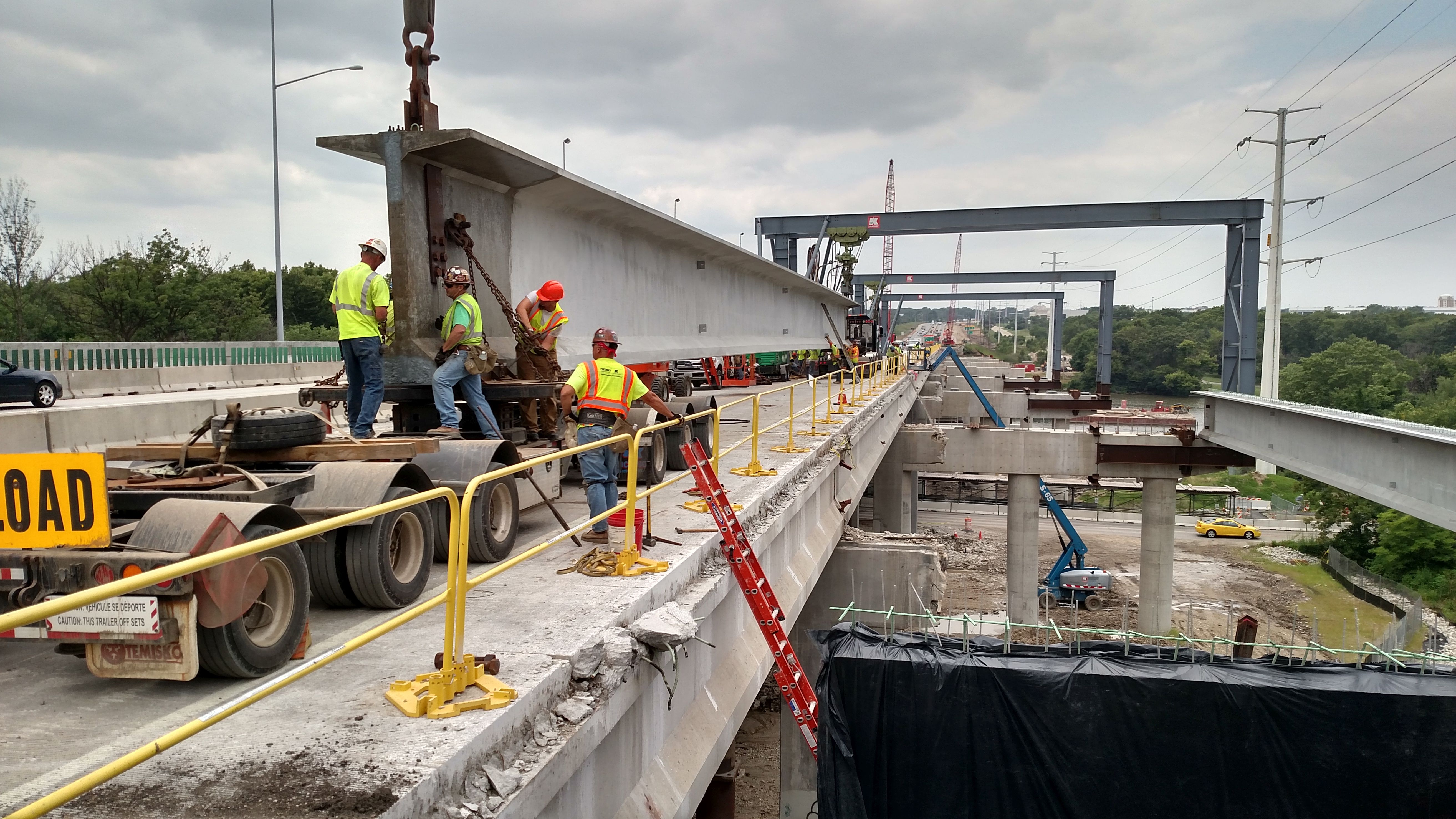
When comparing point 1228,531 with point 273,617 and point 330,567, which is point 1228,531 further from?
point 273,617

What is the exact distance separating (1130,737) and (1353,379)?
8142 centimetres

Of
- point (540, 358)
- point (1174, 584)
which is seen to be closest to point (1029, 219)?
point (1174, 584)

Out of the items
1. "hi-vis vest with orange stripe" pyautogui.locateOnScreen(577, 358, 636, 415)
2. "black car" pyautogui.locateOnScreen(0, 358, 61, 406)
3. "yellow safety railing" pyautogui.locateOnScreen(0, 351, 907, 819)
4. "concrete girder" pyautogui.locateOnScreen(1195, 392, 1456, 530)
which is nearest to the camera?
"yellow safety railing" pyautogui.locateOnScreen(0, 351, 907, 819)

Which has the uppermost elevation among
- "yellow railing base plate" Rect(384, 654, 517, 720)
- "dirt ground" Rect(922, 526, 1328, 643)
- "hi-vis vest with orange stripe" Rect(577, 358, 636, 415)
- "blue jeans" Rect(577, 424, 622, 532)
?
"hi-vis vest with orange stripe" Rect(577, 358, 636, 415)

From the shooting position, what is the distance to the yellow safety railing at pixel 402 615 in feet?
6.28

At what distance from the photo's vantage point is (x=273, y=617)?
367cm

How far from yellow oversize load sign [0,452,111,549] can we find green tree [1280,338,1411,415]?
8259 cm

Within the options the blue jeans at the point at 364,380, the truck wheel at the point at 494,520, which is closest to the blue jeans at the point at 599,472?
the truck wheel at the point at 494,520

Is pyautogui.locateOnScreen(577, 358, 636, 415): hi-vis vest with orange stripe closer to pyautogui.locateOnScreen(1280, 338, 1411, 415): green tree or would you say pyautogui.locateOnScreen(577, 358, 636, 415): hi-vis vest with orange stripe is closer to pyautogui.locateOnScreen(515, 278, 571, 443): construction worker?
pyautogui.locateOnScreen(515, 278, 571, 443): construction worker

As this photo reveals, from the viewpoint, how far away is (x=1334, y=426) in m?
14.8

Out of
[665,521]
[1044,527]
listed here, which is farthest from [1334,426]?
[1044,527]

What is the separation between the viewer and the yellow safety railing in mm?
1914

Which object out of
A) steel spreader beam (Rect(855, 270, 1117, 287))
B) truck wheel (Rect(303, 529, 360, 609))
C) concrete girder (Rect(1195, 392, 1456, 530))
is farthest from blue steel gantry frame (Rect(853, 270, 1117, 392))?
truck wheel (Rect(303, 529, 360, 609))

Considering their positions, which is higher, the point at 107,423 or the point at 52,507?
the point at 52,507
